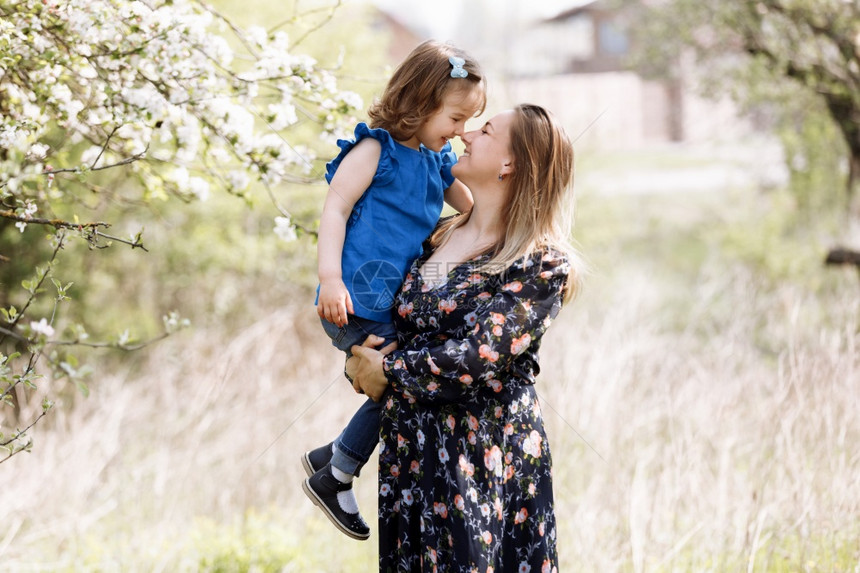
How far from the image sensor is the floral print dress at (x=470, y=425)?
6.90 ft

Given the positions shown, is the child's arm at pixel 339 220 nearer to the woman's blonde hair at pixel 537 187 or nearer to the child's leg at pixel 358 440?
the child's leg at pixel 358 440

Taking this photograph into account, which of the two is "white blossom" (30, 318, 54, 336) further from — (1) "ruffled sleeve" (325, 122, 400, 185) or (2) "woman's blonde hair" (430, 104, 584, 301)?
(2) "woman's blonde hair" (430, 104, 584, 301)

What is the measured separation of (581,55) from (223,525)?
1268 inches

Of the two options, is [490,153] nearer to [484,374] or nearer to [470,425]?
[484,374]

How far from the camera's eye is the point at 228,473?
5.72m

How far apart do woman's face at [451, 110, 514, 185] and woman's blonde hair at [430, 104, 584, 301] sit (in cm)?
2

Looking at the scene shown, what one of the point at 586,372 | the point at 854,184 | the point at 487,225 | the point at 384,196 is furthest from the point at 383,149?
the point at 854,184

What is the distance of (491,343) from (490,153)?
1.57 ft

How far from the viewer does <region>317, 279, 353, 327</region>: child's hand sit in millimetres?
2180

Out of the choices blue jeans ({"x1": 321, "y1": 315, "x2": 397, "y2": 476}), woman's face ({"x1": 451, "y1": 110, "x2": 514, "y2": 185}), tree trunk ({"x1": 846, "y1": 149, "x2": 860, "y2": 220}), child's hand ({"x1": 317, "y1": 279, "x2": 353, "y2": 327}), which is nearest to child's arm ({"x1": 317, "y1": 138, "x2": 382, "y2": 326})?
child's hand ({"x1": 317, "y1": 279, "x2": 353, "y2": 327})

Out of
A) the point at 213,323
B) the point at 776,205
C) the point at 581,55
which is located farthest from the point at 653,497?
the point at 581,55

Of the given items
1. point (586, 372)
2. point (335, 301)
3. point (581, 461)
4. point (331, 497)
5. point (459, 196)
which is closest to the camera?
point (335, 301)

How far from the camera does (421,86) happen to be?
7.38 feet

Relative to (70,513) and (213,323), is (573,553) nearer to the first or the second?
(70,513)
